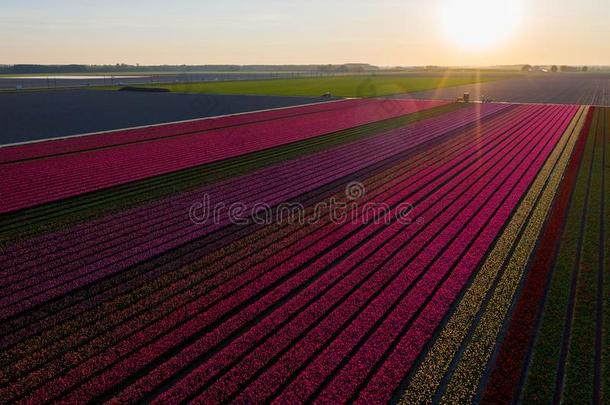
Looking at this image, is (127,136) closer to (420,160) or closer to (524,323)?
(420,160)

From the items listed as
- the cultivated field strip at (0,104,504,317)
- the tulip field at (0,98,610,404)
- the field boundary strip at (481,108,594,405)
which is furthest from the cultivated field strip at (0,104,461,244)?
the field boundary strip at (481,108,594,405)

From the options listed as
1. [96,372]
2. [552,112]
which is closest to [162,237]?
[96,372]

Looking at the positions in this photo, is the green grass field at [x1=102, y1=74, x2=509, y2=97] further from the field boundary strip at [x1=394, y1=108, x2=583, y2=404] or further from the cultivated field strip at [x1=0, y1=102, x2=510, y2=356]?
the field boundary strip at [x1=394, y1=108, x2=583, y2=404]

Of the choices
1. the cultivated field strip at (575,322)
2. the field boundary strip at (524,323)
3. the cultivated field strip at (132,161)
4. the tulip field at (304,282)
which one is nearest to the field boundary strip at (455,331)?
the tulip field at (304,282)

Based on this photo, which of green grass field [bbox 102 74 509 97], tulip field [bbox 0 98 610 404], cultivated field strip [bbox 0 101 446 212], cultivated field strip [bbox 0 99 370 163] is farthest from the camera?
green grass field [bbox 102 74 509 97]

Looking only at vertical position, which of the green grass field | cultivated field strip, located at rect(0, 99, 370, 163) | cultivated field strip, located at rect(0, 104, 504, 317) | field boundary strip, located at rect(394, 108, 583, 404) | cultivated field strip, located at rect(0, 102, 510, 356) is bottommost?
field boundary strip, located at rect(394, 108, 583, 404)
